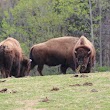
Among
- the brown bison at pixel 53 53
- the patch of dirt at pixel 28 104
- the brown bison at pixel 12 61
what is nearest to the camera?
the patch of dirt at pixel 28 104

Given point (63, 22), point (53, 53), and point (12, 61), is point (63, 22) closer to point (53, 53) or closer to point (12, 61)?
point (53, 53)

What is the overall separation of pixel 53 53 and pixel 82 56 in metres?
4.92

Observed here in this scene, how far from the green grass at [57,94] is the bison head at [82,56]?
13.9ft

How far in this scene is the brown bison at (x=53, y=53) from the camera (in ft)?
69.1

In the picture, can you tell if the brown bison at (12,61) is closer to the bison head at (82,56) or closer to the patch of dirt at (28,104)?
the bison head at (82,56)

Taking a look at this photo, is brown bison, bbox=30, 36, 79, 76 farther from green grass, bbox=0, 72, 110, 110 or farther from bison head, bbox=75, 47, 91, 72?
green grass, bbox=0, 72, 110, 110

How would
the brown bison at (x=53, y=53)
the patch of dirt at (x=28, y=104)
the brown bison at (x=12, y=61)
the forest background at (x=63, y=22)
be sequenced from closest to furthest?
the patch of dirt at (x=28, y=104) < the brown bison at (x=12, y=61) < the brown bison at (x=53, y=53) < the forest background at (x=63, y=22)

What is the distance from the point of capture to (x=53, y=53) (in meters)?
21.6

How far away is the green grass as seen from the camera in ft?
29.5

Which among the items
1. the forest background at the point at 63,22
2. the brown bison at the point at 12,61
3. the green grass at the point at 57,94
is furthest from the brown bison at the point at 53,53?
the forest background at the point at 63,22

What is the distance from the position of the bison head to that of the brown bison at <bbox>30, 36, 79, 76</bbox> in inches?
152

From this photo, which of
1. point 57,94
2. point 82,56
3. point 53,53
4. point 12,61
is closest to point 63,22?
point 53,53

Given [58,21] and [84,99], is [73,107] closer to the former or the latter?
[84,99]

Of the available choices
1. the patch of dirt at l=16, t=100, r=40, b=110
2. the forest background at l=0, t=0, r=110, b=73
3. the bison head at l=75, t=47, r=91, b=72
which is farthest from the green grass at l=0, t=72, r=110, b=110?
the forest background at l=0, t=0, r=110, b=73
